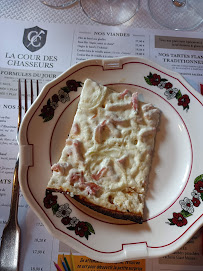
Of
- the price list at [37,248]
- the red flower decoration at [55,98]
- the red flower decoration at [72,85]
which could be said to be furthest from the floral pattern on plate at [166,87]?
the price list at [37,248]

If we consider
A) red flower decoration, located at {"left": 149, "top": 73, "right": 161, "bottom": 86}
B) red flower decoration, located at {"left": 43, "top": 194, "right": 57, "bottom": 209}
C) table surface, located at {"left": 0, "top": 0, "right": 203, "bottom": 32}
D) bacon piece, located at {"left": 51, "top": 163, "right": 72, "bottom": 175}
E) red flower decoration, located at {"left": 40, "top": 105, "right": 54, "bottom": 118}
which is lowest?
red flower decoration, located at {"left": 43, "top": 194, "right": 57, "bottom": 209}

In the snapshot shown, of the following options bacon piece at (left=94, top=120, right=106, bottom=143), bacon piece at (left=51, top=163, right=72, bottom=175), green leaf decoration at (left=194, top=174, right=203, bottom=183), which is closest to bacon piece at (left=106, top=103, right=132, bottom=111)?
bacon piece at (left=94, top=120, right=106, bottom=143)

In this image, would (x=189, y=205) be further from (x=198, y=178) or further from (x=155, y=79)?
(x=155, y=79)

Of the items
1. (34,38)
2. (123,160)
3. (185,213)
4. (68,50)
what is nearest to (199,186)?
(185,213)

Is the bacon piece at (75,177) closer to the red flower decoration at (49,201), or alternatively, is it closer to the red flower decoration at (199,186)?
the red flower decoration at (49,201)

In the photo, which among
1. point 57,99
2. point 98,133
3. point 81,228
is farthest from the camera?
point 57,99

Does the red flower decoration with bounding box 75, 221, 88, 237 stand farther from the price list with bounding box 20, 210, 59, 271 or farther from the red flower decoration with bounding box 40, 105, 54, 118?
the red flower decoration with bounding box 40, 105, 54, 118
